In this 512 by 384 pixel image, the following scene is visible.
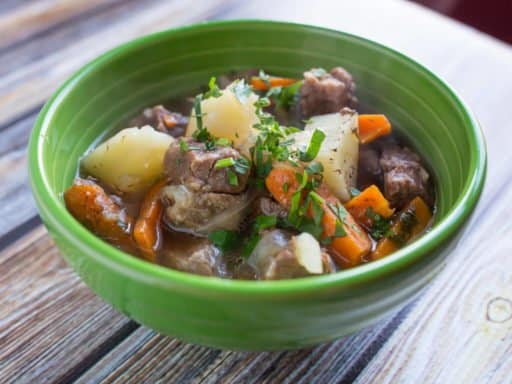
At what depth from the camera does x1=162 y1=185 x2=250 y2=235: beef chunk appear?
1619 mm

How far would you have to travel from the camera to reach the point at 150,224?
1.68 m

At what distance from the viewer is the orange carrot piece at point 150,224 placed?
64.7 inches

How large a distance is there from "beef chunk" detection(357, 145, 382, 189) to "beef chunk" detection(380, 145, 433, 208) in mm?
37

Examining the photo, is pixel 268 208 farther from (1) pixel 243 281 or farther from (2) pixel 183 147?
(1) pixel 243 281

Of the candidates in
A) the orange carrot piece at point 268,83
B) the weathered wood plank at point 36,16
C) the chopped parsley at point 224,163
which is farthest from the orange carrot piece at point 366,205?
the weathered wood plank at point 36,16

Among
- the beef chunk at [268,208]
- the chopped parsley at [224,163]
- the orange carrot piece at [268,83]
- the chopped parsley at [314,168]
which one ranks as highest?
the chopped parsley at [314,168]

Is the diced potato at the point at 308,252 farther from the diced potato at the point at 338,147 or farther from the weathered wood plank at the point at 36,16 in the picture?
the weathered wood plank at the point at 36,16

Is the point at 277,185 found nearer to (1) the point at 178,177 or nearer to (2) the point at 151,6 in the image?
(1) the point at 178,177

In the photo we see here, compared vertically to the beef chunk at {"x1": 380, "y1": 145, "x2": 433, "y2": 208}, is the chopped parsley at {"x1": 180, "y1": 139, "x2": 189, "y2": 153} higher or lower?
lower

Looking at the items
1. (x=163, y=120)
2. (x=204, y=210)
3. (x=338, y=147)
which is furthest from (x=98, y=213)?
(x=338, y=147)

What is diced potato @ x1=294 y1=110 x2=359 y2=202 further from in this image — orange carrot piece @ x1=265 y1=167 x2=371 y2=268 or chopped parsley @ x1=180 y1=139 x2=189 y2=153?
chopped parsley @ x1=180 y1=139 x2=189 y2=153

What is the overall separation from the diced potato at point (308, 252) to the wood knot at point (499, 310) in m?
0.58

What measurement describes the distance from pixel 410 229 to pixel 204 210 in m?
0.57

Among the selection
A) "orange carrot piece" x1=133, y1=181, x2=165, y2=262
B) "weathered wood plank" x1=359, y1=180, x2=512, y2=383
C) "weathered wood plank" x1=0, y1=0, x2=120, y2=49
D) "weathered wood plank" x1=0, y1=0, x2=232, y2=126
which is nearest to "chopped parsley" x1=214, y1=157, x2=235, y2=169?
"orange carrot piece" x1=133, y1=181, x2=165, y2=262
